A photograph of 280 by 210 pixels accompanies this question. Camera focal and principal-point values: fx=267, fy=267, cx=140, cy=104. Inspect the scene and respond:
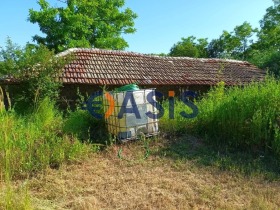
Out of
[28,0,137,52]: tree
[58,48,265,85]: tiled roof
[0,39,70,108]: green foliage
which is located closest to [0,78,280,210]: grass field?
[0,39,70,108]: green foliage

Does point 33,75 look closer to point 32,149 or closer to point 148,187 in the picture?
point 32,149

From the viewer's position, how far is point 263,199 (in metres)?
3.51

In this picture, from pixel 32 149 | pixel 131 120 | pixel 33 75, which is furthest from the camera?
pixel 33 75

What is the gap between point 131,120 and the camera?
5.84 metres

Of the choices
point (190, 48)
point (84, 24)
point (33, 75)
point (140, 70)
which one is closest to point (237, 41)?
point (190, 48)

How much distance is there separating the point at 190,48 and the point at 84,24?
14.1 m

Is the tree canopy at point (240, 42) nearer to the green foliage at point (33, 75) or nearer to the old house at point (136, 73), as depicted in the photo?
the old house at point (136, 73)

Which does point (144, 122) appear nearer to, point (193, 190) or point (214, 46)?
point (193, 190)

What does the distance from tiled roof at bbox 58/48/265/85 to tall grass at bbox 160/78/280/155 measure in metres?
4.22

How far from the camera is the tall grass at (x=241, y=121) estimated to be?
5391 mm

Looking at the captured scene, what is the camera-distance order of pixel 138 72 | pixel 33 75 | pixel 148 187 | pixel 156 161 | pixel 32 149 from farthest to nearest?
pixel 138 72 < pixel 33 75 < pixel 156 161 < pixel 32 149 < pixel 148 187

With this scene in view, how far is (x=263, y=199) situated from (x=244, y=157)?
1.69 m

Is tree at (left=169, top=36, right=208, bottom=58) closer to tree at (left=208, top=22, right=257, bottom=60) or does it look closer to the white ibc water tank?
tree at (left=208, top=22, right=257, bottom=60)

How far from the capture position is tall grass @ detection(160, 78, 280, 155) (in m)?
5.39
